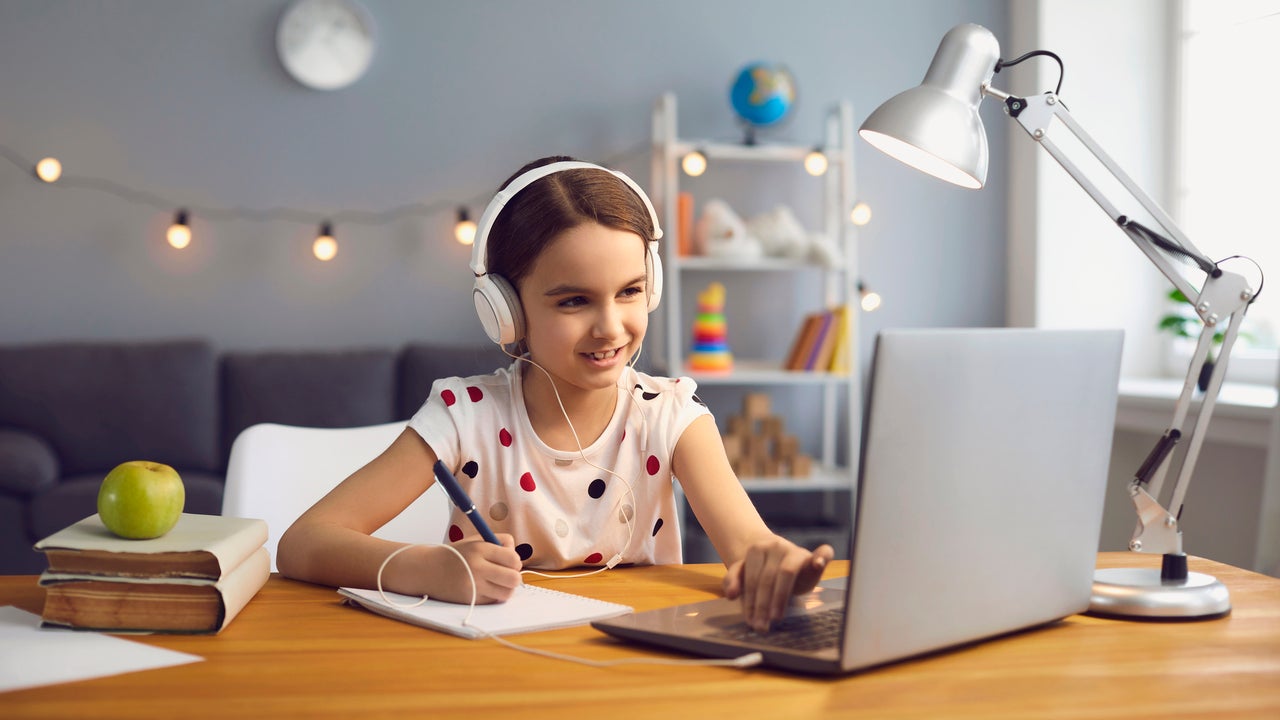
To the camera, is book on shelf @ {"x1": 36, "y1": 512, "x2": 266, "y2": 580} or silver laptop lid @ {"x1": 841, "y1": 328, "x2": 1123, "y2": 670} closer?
silver laptop lid @ {"x1": 841, "y1": 328, "x2": 1123, "y2": 670}

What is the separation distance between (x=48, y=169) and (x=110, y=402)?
788 mm

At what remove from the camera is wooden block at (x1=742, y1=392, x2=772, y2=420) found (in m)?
3.54

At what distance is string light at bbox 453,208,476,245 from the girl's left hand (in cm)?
289

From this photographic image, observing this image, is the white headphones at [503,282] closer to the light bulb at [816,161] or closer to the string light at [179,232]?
the light bulb at [816,161]

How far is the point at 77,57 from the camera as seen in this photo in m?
3.48

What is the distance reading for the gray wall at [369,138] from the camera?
3.50m

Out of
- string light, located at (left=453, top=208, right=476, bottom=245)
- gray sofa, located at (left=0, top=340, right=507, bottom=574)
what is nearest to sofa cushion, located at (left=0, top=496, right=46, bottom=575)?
gray sofa, located at (left=0, top=340, right=507, bottom=574)

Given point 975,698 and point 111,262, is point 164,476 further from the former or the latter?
point 111,262

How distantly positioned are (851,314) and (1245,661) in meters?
2.64

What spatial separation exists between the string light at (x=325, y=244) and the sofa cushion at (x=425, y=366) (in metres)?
0.43

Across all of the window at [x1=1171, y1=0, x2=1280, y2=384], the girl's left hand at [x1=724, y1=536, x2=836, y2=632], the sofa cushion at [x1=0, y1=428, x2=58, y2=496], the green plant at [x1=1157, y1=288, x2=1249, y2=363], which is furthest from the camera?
the green plant at [x1=1157, y1=288, x2=1249, y2=363]

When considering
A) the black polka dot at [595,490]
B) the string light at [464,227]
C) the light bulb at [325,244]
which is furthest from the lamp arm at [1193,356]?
the light bulb at [325,244]

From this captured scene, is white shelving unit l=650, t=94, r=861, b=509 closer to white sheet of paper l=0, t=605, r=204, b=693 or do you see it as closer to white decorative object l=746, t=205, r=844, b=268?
white decorative object l=746, t=205, r=844, b=268

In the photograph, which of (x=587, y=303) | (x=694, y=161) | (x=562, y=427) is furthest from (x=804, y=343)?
(x=587, y=303)
